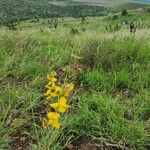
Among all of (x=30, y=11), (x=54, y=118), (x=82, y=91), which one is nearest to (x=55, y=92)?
(x=54, y=118)

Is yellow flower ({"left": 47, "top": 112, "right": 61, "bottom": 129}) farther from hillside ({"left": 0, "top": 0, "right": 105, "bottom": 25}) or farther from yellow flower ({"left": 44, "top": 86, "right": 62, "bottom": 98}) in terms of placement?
hillside ({"left": 0, "top": 0, "right": 105, "bottom": 25})

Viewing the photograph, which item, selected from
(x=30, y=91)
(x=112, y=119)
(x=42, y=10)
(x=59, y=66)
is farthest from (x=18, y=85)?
(x=42, y=10)

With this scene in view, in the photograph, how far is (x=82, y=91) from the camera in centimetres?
632

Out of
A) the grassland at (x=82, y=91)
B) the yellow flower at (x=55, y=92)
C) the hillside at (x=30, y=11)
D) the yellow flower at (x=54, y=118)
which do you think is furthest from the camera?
the hillside at (x=30, y=11)

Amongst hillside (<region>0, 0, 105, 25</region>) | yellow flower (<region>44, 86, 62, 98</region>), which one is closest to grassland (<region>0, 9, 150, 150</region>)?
yellow flower (<region>44, 86, 62, 98</region>)

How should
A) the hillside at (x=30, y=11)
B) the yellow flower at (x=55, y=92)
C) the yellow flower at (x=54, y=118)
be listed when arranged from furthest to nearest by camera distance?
the hillside at (x=30, y=11)
the yellow flower at (x=55, y=92)
the yellow flower at (x=54, y=118)

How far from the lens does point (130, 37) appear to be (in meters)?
8.00

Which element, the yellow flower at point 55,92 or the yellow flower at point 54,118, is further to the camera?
the yellow flower at point 55,92

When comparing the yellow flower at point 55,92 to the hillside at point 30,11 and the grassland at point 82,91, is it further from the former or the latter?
the hillside at point 30,11

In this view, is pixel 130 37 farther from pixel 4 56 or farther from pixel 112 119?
pixel 112 119

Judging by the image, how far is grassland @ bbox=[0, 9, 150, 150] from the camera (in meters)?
5.02

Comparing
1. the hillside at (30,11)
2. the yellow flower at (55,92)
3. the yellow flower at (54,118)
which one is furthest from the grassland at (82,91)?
the hillside at (30,11)

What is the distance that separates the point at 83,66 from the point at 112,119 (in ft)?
6.10

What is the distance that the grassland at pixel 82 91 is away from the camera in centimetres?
502
